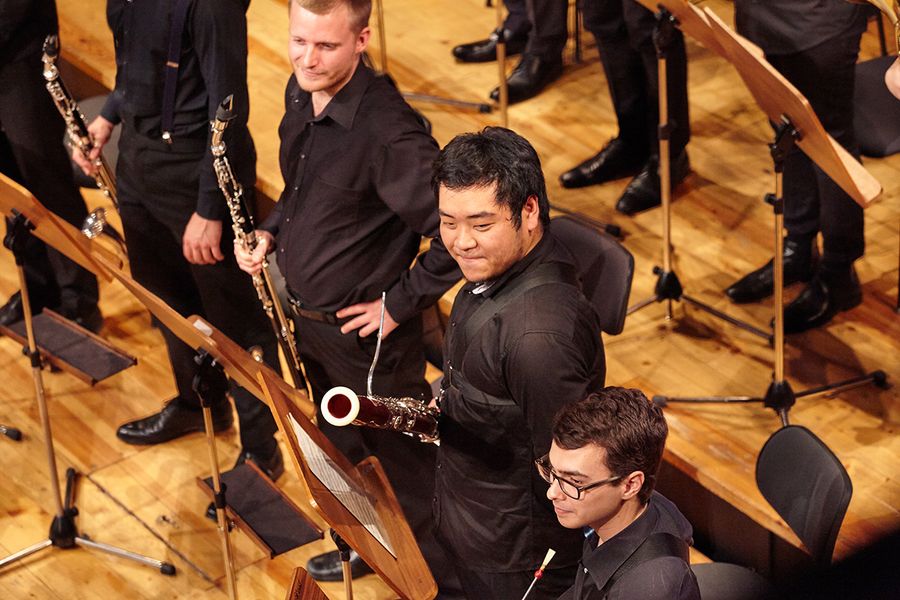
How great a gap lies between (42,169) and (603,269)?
7.37 ft

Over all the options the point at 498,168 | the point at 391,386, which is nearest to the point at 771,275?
the point at 391,386

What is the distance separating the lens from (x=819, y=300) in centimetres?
380

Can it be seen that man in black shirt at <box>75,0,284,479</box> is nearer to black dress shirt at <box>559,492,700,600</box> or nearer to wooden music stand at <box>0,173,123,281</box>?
wooden music stand at <box>0,173,123,281</box>

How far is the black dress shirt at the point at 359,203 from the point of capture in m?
2.82

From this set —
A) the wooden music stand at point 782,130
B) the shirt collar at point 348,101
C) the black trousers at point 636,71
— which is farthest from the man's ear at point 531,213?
the black trousers at point 636,71

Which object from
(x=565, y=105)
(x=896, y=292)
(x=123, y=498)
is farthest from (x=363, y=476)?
(x=565, y=105)

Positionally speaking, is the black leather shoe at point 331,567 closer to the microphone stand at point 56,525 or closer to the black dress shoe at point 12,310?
the microphone stand at point 56,525

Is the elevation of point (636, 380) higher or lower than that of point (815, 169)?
lower

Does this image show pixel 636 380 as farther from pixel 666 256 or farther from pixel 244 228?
pixel 244 228

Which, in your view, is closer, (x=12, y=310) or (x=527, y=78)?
(x=12, y=310)

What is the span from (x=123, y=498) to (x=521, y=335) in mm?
2106

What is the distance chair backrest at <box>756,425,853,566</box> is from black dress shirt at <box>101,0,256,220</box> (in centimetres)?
165

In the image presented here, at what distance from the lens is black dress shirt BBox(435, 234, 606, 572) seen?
2168 millimetres

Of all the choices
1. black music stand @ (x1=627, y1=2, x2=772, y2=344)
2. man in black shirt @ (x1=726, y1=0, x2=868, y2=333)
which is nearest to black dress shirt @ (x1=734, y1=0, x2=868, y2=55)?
man in black shirt @ (x1=726, y1=0, x2=868, y2=333)
